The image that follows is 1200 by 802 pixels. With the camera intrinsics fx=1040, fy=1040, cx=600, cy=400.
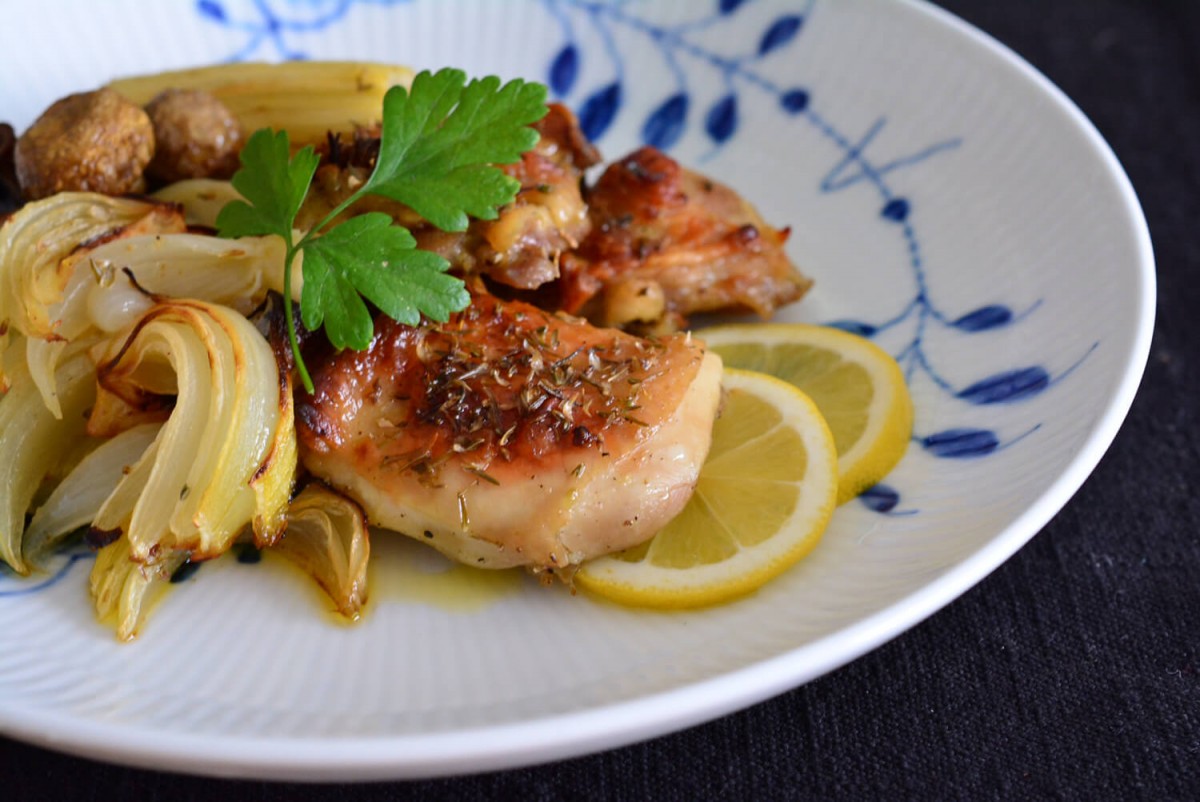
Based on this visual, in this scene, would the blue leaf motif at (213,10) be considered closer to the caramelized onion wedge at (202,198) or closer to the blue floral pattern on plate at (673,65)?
the blue floral pattern on plate at (673,65)

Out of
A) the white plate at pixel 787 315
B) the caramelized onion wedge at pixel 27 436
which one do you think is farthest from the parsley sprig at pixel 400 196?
the white plate at pixel 787 315

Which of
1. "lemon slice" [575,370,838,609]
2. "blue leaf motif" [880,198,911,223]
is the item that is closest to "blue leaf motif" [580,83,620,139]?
"blue leaf motif" [880,198,911,223]

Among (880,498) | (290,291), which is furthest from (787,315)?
(290,291)

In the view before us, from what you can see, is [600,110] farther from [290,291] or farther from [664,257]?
[290,291]

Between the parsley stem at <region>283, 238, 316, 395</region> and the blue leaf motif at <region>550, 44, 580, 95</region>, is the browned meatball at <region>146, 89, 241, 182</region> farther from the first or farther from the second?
the blue leaf motif at <region>550, 44, 580, 95</region>

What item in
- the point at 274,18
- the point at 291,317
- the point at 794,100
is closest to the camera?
the point at 291,317

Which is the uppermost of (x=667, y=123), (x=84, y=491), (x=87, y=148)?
(x=667, y=123)

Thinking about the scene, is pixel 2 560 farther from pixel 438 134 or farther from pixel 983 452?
pixel 983 452
